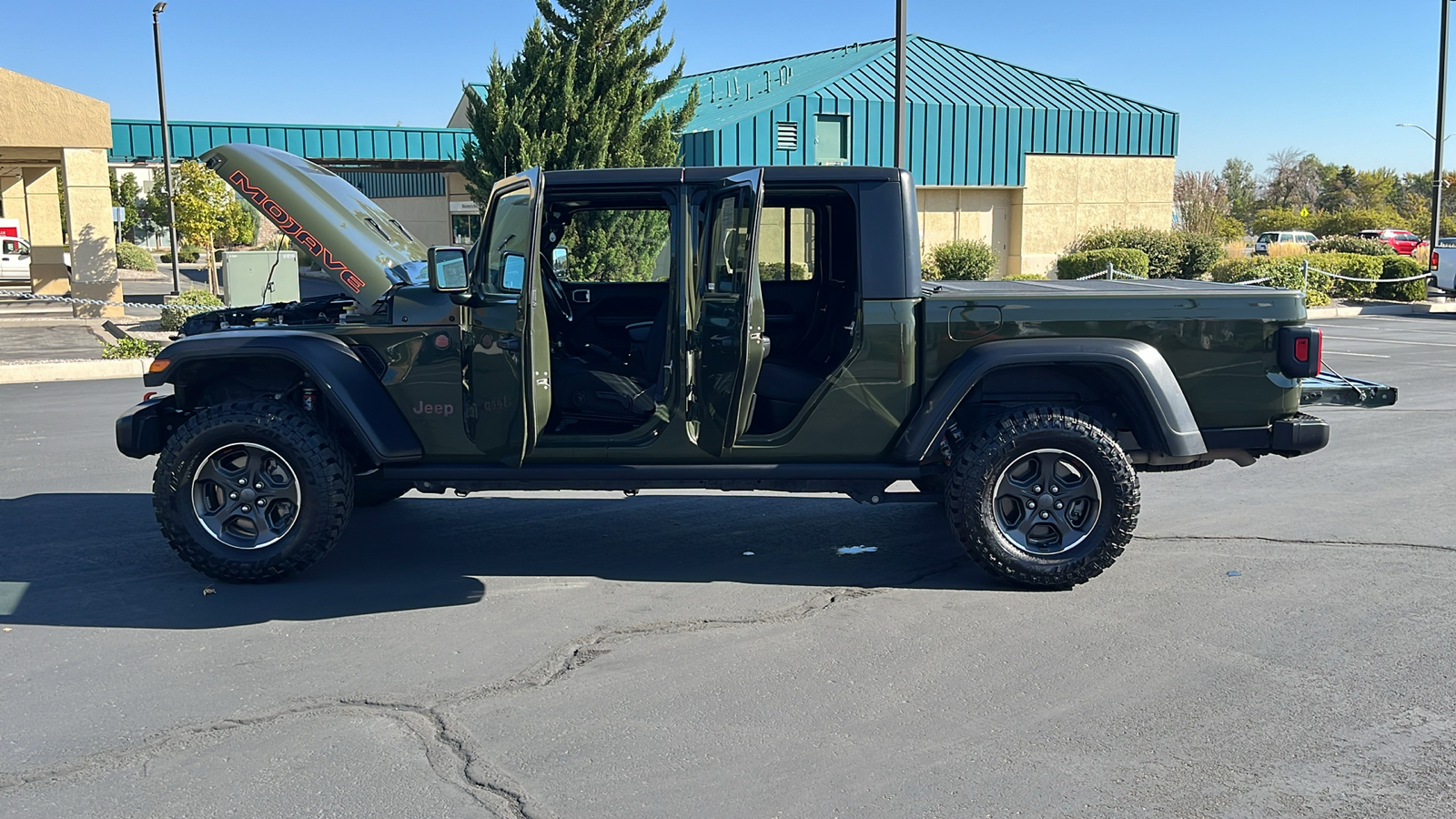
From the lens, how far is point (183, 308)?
19.3 meters

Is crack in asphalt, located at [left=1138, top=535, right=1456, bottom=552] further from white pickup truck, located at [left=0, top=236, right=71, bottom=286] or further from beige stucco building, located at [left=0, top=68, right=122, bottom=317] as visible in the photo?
white pickup truck, located at [left=0, top=236, right=71, bottom=286]

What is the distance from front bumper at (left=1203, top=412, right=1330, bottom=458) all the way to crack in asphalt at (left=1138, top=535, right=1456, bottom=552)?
0.97m

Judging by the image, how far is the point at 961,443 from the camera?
5.78 meters

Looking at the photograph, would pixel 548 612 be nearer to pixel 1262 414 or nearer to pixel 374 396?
pixel 374 396

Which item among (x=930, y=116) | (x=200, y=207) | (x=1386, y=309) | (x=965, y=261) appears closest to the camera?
(x=1386, y=309)

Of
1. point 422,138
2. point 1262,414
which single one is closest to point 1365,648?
point 1262,414

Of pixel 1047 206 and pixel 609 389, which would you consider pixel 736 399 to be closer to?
pixel 609 389

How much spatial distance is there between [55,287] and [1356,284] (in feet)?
101

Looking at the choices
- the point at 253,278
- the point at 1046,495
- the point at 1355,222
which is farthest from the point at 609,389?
the point at 1355,222

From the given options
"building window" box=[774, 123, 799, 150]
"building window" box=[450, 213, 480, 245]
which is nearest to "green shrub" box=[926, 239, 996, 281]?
"building window" box=[774, 123, 799, 150]

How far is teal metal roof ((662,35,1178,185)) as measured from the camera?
2900cm

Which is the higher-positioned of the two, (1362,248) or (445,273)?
(1362,248)

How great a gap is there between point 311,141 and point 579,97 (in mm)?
15620

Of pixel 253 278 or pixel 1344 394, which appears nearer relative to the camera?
pixel 1344 394
